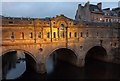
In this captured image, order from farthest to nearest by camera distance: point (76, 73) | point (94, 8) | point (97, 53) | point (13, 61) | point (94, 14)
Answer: point (94, 8) → point (94, 14) → point (13, 61) → point (97, 53) → point (76, 73)

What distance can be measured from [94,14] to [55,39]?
2852 centimetres

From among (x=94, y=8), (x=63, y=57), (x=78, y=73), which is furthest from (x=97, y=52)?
(x=94, y=8)

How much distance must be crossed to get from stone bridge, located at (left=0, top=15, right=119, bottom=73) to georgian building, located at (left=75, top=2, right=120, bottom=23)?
15.7 m

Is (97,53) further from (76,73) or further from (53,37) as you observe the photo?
(53,37)

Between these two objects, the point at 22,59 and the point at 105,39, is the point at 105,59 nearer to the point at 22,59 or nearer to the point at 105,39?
the point at 105,39

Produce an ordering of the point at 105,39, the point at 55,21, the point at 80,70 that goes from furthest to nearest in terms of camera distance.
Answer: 1. the point at 105,39
2. the point at 80,70
3. the point at 55,21

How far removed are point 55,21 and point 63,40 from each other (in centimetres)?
483

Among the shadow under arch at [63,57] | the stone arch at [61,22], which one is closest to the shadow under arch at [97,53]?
the shadow under arch at [63,57]

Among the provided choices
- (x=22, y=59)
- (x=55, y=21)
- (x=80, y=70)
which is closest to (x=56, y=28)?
(x=55, y=21)

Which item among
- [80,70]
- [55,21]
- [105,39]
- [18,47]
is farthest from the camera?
[105,39]

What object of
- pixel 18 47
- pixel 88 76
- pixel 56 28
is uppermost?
pixel 56 28

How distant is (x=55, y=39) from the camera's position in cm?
4534

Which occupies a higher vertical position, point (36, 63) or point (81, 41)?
point (81, 41)

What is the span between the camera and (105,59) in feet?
181
